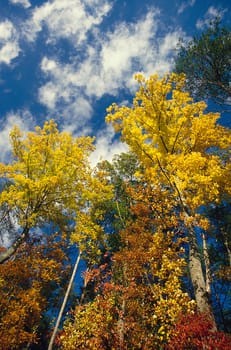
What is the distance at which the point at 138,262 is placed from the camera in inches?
344

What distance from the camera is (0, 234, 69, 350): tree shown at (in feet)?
29.5

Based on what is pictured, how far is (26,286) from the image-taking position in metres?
12.6

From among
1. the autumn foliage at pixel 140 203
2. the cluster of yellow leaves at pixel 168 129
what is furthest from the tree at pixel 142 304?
the cluster of yellow leaves at pixel 168 129

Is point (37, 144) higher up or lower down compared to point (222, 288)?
higher up

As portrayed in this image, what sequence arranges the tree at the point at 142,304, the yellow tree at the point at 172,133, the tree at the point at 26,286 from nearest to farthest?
the tree at the point at 142,304 → the yellow tree at the point at 172,133 → the tree at the point at 26,286

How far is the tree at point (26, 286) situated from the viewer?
8992mm

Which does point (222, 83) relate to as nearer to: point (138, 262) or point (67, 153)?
point (67, 153)

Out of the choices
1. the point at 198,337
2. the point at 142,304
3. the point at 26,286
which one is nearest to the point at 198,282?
the point at 198,337

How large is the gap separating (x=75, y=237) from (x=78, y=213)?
100 cm

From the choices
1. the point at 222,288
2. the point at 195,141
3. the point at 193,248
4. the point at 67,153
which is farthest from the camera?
the point at 222,288

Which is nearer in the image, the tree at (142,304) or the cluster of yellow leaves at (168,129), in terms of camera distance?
the tree at (142,304)

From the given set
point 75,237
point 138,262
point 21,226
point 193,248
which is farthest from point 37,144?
point 193,248

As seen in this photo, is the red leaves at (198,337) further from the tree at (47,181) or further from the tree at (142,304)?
the tree at (47,181)

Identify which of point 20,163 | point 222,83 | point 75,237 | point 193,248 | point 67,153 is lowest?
point 193,248
